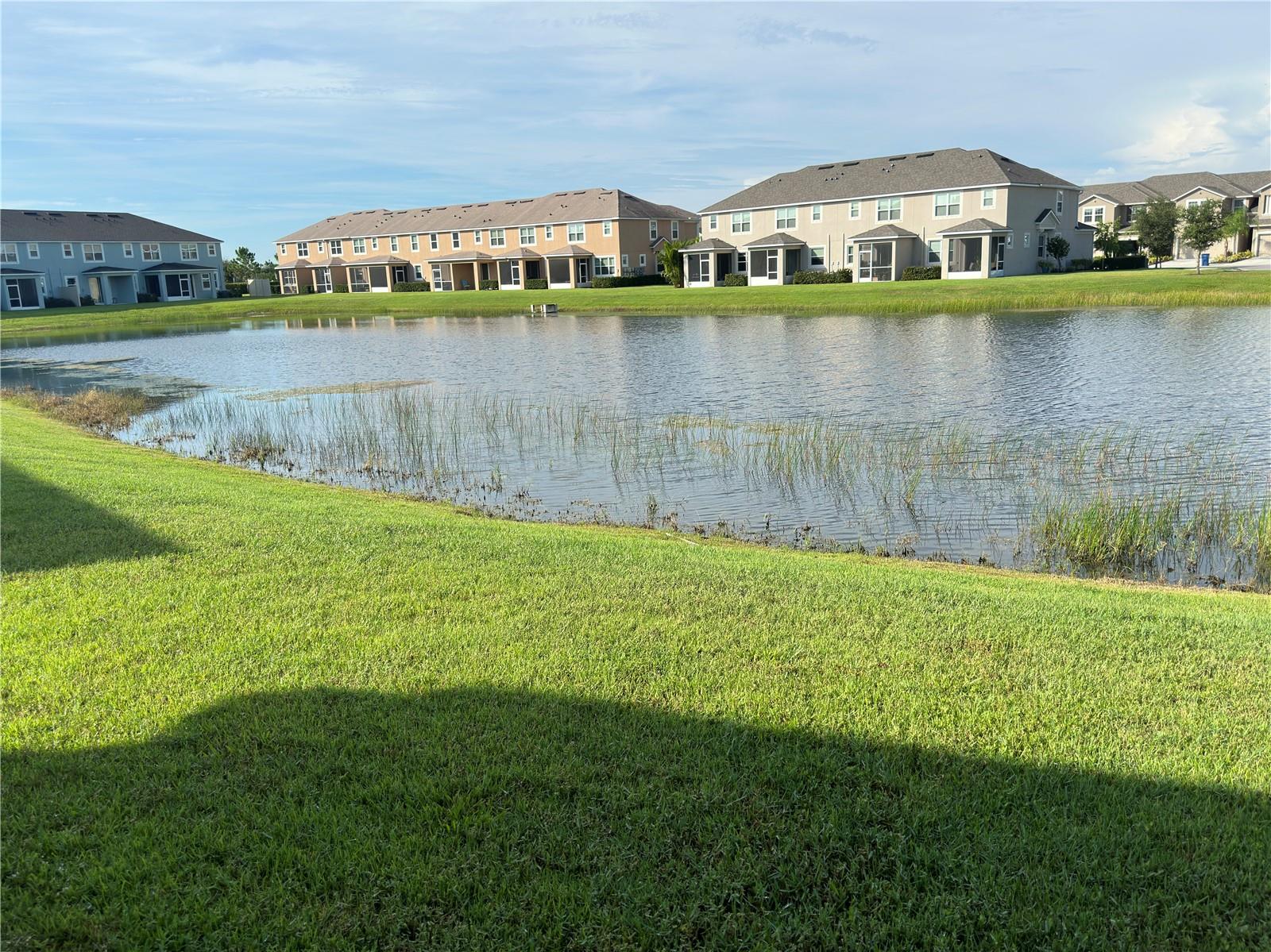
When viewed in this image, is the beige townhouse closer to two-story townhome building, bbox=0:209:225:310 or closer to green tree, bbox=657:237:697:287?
green tree, bbox=657:237:697:287

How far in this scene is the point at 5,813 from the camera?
4.15 metres

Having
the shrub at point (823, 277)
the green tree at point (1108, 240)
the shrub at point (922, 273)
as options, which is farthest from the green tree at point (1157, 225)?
the shrub at point (823, 277)

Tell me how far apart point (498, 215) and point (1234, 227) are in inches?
2322

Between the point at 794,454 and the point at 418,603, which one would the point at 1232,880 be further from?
the point at 794,454

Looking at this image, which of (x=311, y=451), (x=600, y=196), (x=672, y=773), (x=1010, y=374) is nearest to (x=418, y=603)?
(x=672, y=773)

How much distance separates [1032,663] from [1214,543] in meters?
6.68

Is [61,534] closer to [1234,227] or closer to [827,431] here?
[827,431]

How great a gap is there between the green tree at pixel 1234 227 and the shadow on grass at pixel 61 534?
254 ft

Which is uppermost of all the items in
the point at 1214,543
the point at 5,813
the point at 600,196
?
the point at 600,196

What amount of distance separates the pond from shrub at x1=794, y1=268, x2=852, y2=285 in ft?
82.5

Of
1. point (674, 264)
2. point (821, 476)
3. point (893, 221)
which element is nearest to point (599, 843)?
point (821, 476)

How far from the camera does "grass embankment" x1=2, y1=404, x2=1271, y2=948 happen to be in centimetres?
367

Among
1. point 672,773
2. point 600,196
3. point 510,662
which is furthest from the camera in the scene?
point 600,196

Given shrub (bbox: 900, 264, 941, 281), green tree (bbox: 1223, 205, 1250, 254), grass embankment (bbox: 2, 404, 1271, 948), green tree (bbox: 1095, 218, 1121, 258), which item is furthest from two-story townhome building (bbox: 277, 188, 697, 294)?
grass embankment (bbox: 2, 404, 1271, 948)
